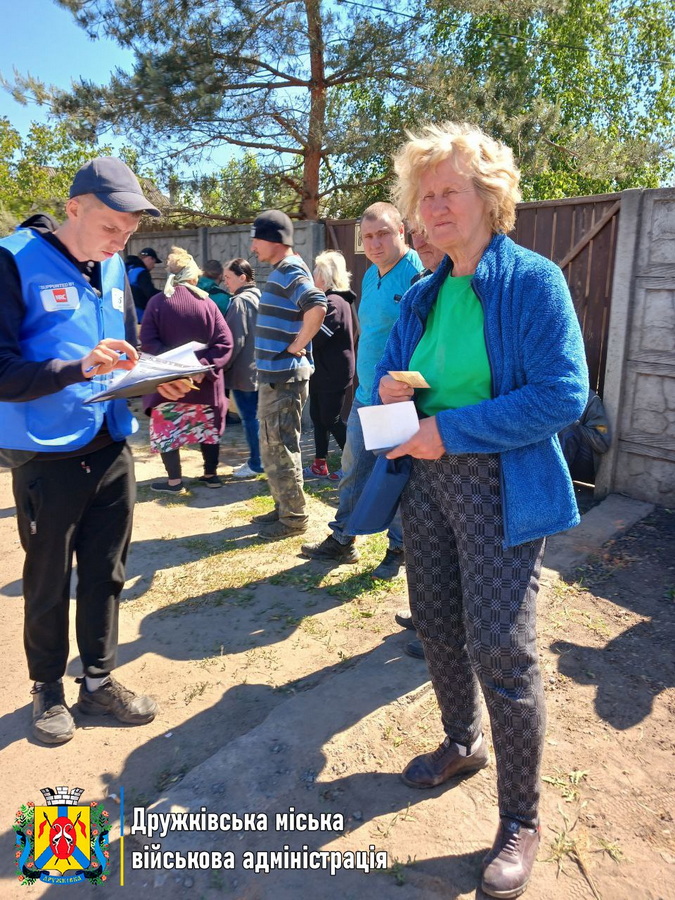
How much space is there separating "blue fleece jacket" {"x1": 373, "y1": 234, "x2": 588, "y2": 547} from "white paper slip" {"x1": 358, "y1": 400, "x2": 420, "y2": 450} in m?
0.08

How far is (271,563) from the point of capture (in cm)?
420

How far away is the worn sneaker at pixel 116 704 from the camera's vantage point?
267 centimetres

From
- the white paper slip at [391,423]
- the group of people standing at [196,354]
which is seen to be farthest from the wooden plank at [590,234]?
the white paper slip at [391,423]

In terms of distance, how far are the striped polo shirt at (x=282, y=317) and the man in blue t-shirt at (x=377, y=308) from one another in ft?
1.81

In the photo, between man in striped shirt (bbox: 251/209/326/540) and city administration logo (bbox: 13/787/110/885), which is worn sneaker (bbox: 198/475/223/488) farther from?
city administration logo (bbox: 13/787/110/885)

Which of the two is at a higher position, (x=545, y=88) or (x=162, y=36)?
(x=545, y=88)

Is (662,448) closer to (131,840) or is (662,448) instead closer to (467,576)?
(467,576)

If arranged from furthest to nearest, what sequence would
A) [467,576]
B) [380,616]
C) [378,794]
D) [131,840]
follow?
[380,616], [378,794], [131,840], [467,576]

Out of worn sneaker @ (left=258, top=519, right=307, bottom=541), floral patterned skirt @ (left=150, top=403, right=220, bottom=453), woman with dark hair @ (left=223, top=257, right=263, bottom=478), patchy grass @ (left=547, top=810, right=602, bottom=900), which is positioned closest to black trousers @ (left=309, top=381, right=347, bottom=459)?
woman with dark hair @ (left=223, top=257, right=263, bottom=478)

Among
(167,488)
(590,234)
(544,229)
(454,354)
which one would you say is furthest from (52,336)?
(544,229)

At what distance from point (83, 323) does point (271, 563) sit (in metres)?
2.25

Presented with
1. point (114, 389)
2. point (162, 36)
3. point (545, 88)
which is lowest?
point (114, 389)

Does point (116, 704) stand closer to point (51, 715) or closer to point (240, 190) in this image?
point (51, 715)

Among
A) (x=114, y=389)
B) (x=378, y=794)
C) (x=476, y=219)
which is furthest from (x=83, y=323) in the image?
(x=378, y=794)
